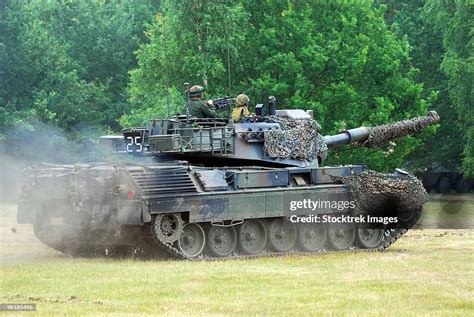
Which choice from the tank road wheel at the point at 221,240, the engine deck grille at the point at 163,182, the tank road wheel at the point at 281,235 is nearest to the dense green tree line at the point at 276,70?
the tank road wheel at the point at 281,235

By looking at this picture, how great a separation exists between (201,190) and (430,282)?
19.8ft

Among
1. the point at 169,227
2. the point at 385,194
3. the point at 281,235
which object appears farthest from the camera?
the point at 385,194

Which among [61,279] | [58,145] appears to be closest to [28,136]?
[58,145]

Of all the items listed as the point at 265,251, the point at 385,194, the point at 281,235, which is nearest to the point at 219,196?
the point at 265,251

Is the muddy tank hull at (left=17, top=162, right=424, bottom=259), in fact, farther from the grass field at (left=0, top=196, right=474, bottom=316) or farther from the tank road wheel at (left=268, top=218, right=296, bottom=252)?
the grass field at (left=0, top=196, right=474, bottom=316)

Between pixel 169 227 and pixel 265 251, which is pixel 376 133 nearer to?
pixel 265 251

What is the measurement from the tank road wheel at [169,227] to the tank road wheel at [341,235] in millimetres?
4219

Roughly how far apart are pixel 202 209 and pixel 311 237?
3385mm

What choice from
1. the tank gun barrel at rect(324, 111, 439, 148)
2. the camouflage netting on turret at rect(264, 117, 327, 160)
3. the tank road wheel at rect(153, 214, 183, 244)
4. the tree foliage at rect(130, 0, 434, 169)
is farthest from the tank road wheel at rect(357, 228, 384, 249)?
the tree foliage at rect(130, 0, 434, 169)

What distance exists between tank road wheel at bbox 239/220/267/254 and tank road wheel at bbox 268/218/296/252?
0.17 metres

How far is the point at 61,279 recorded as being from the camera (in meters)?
21.9

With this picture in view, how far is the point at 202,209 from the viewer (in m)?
25.9

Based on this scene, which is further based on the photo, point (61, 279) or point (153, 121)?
point (153, 121)

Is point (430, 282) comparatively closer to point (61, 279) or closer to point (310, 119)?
point (61, 279)
